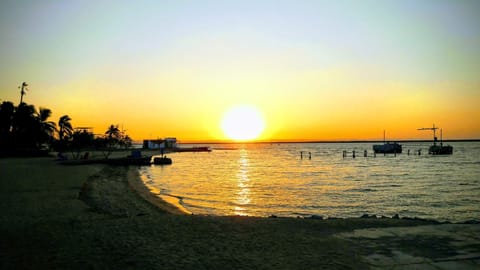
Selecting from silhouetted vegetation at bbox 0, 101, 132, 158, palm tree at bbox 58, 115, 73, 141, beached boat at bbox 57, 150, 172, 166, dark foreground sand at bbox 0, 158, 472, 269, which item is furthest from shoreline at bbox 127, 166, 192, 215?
palm tree at bbox 58, 115, 73, 141

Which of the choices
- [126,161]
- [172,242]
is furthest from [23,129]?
[172,242]

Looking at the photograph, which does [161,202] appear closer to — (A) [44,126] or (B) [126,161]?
(B) [126,161]

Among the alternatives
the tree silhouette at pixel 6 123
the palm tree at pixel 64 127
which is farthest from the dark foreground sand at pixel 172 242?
the palm tree at pixel 64 127

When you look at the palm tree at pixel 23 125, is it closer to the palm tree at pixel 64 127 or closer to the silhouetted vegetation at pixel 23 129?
the silhouetted vegetation at pixel 23 129

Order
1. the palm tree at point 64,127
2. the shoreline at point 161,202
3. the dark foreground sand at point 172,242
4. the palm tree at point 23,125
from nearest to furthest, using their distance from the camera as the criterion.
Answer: the dark foreground sand at point 172,242 → the shoreline at point 161,202 → the palm tree at point 23,125 → the palm tree at point 64,127

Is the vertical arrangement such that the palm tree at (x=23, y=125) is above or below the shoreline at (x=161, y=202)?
above

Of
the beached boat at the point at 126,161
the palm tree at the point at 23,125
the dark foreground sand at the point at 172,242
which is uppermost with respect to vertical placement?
the palm tree at the point at 23,125

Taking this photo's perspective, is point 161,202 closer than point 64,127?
Yes

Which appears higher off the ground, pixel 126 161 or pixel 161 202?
pixel 161 202

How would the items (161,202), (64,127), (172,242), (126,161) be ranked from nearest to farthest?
(172,242), (161,202), (126,161), (64,127)

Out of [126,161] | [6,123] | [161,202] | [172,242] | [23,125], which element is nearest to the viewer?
[172,242]

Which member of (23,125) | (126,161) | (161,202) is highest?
(23,125)

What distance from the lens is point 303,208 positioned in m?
19.4

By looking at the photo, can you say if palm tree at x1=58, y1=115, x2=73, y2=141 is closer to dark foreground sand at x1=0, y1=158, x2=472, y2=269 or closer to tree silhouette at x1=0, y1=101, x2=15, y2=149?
tree silhouette at x1=0, y1=101, x2=15, y2=149
